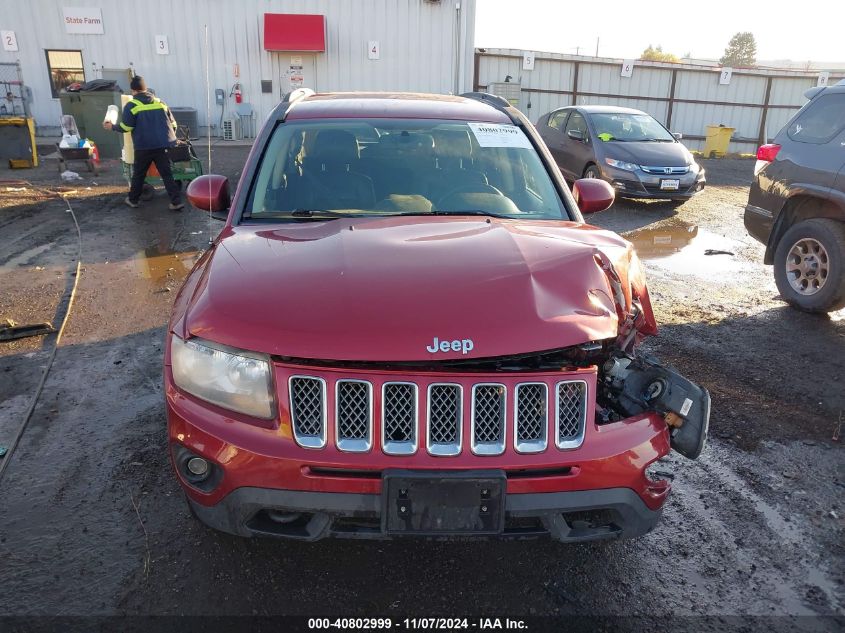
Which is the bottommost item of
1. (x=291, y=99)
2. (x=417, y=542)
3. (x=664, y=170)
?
(x=417, y=542)

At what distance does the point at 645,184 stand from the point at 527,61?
11.9 m

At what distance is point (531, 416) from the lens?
82.5 inches

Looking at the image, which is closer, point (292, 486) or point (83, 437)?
point (292, 486)

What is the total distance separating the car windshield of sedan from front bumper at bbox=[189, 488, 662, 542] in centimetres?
150

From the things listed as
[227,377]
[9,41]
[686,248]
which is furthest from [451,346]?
[9,41]

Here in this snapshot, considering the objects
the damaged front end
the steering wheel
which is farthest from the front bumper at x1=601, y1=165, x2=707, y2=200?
the damaged front end

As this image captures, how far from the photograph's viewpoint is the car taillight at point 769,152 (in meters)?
5.92

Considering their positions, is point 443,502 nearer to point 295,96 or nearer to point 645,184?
point 295,96

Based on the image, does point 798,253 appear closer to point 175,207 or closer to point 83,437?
point 83,437

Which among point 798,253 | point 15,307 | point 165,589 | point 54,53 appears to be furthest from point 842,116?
point 54,53

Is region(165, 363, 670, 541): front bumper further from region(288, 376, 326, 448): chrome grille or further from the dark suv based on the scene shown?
the dark suv

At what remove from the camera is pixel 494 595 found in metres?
2.43

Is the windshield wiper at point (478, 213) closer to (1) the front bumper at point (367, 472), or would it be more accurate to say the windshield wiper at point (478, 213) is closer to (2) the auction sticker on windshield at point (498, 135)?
(2) the auction sticker on windshield at point (498, 135)

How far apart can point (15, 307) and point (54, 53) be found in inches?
666
